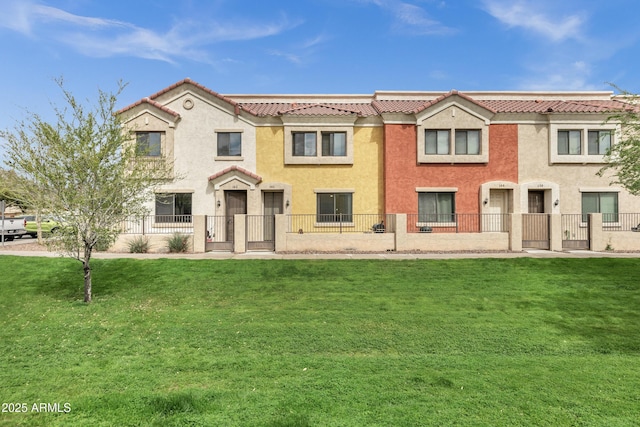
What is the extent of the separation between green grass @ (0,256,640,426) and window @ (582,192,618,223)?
9657 mm

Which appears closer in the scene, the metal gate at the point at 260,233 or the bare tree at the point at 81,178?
the bare tree at the point at 81,178

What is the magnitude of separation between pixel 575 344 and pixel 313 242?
10.6m

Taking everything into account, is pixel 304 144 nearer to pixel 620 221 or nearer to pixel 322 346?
pixel 322 346

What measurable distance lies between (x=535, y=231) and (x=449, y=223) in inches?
165

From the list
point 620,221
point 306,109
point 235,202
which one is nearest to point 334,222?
point 235,202

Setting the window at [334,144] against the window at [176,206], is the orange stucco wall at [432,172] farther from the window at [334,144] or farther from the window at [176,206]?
the window at [176,206]

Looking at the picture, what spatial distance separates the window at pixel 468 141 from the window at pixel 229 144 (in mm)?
13201

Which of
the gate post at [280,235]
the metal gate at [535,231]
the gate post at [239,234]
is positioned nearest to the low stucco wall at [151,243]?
the gate post at [239,234]

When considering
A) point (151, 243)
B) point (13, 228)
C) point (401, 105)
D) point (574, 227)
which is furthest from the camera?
point (13, 228)

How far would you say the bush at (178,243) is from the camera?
15.6 m

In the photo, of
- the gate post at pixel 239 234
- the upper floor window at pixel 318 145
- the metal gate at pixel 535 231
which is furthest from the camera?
the upper floor window at pixel 318 145

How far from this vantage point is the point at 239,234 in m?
15.5

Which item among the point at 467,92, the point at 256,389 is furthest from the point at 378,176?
the point at 256,389

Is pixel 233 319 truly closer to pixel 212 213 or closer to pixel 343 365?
pixel 343 365
